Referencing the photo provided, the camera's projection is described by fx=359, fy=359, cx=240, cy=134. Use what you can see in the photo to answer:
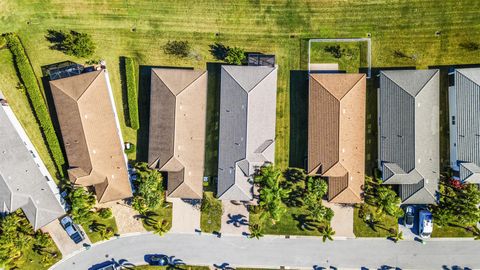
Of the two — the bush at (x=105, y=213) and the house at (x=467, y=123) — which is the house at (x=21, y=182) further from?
the house at (x=467, y=123)

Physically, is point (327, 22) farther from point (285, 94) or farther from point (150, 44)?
point (150, 44)

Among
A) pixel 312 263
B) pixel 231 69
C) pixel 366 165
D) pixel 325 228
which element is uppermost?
pixel 231 69

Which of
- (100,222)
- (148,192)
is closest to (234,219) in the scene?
(148,192)

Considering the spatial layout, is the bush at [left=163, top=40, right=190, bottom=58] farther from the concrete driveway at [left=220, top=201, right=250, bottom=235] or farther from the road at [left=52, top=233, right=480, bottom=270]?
the road at [left=52, top=233, right=480, bottom=270]

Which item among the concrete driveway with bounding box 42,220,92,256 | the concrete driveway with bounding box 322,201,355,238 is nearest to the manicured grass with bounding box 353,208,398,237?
the concrete driveway with bounding box 322,201,355,238

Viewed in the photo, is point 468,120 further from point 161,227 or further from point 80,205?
point 80,205

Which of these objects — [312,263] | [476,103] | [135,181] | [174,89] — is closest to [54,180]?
[135,181]
